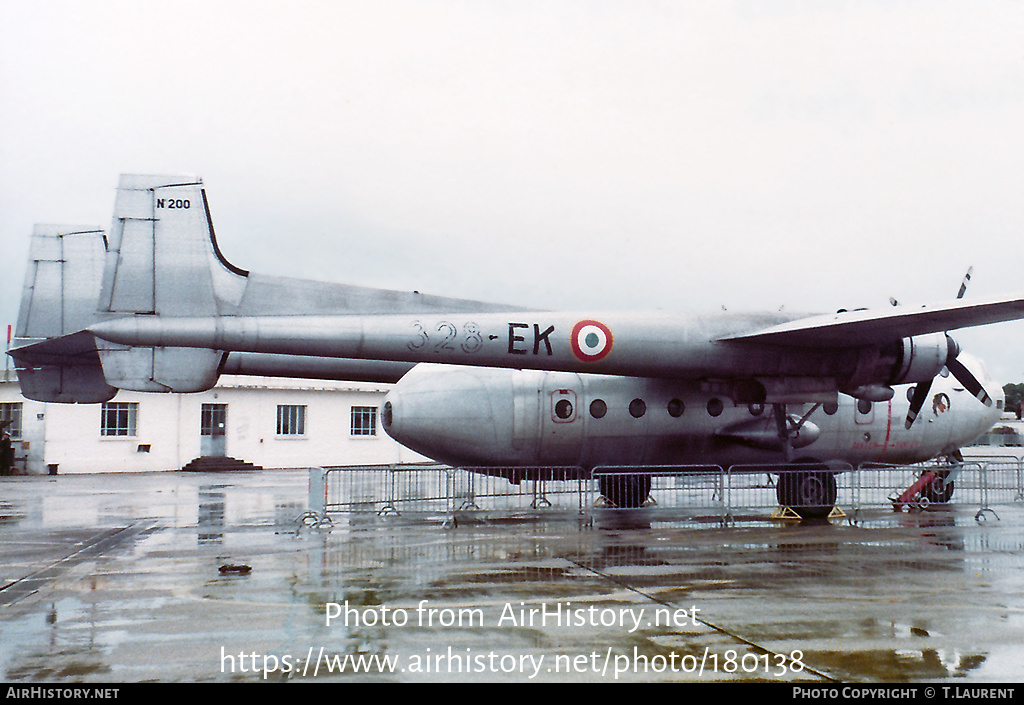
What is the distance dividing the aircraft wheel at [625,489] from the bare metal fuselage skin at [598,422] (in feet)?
2.21

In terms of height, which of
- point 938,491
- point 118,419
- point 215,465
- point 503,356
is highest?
point 503,356

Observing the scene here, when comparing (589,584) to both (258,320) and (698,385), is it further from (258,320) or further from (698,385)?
(698,385)

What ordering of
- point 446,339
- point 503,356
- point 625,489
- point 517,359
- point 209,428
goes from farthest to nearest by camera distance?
point 209,428
point 625,489
point 517,359
point 503,356
point 446,339

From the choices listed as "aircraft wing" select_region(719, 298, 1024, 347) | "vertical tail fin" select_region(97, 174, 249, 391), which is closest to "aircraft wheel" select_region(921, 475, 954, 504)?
"aircraft wing" select_region(719, 298, 1024, 347)

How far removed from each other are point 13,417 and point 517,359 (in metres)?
36.8

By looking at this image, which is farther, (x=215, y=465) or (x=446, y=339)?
(x=215, y=465)

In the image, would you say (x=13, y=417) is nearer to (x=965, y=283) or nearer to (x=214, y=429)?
(x=214, y=429)

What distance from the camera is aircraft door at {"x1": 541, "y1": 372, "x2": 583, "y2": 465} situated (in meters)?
16.7

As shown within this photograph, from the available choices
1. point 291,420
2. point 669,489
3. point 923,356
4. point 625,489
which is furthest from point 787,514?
point 291,420

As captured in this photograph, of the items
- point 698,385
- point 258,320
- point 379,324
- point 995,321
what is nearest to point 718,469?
point 698,385

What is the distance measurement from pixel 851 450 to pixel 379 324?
36.4 ft

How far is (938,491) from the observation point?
63.0ft

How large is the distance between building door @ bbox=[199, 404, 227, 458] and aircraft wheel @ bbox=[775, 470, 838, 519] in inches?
1250

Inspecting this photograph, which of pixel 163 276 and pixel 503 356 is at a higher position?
A: pixel 163 276
